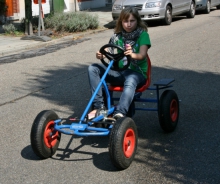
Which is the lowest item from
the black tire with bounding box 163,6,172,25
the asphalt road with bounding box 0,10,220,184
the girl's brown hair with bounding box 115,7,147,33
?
the asphalt road with bounding box 0,10,220,184

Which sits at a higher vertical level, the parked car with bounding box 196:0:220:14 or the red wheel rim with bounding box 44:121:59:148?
the parked car with bounding box 196:0:220:14

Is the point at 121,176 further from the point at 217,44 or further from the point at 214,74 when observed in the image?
the point at 217,44

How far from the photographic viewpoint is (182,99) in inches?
278

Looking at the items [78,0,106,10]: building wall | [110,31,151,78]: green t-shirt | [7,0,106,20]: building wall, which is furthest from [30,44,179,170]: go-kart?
[78,0,106,10]: building wall

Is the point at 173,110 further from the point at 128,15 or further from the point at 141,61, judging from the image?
the point at 128,15

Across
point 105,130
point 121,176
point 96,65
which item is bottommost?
point 121,176

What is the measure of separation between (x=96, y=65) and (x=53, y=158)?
3.75 ft

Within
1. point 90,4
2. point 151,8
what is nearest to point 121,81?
point 151,8

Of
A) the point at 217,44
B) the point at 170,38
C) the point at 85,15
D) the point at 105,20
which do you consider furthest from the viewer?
the point at 105,20

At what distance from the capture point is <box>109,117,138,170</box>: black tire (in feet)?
14.1

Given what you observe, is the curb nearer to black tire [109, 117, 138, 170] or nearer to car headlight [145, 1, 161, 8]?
car headlight [145, 1, 161, 8]

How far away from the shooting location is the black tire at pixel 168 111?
5.32 metres

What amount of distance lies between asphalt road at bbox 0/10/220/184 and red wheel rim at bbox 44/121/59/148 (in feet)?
0.57

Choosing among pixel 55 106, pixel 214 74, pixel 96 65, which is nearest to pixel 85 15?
pixel 214 74
